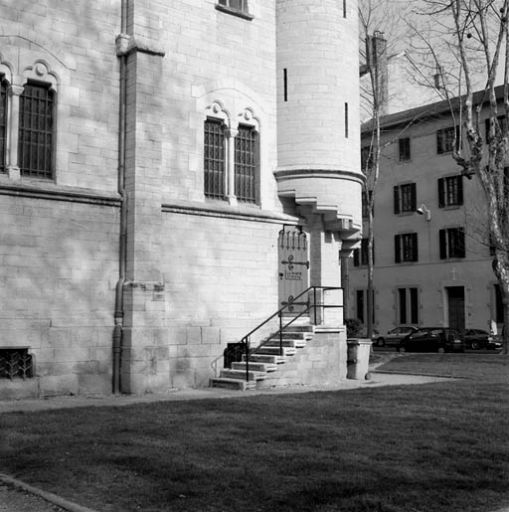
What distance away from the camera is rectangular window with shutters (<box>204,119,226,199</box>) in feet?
61.7

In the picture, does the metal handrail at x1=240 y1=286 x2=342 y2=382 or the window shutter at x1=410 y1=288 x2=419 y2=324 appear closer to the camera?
the metal handrail at x1=240 y1=286 x2=342 y2=382

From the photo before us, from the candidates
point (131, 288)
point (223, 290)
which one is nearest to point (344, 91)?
point (223, 290)

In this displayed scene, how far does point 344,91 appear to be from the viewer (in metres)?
20.6

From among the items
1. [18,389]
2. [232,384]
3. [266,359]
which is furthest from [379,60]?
[18,389]

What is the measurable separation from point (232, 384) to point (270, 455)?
8.62 metres

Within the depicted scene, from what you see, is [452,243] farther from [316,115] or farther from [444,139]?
[316,115]

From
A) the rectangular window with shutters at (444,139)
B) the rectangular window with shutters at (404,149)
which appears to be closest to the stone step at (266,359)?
the rectangular window with shutters at (444,139)

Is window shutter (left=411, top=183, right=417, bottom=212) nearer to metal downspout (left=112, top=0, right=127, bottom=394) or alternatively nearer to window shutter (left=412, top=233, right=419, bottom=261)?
window shutter (left=412, top=233, right=419, bottom=261)

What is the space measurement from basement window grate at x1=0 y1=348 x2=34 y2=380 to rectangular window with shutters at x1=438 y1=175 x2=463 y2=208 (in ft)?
122

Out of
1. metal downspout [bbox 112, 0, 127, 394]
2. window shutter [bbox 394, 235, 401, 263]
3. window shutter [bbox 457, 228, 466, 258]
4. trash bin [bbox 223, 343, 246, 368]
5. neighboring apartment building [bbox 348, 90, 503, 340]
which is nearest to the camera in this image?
metal downspout [bbox 112, 0, 127, 394]

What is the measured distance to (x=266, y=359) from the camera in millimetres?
17938

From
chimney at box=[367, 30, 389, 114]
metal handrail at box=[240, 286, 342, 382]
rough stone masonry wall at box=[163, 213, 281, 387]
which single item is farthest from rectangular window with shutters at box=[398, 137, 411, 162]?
rough stone masonry wall at box=[163, 213, 281, 387]

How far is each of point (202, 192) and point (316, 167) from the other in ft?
10.9

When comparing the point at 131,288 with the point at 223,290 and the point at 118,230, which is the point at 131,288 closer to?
the point at 118,230
